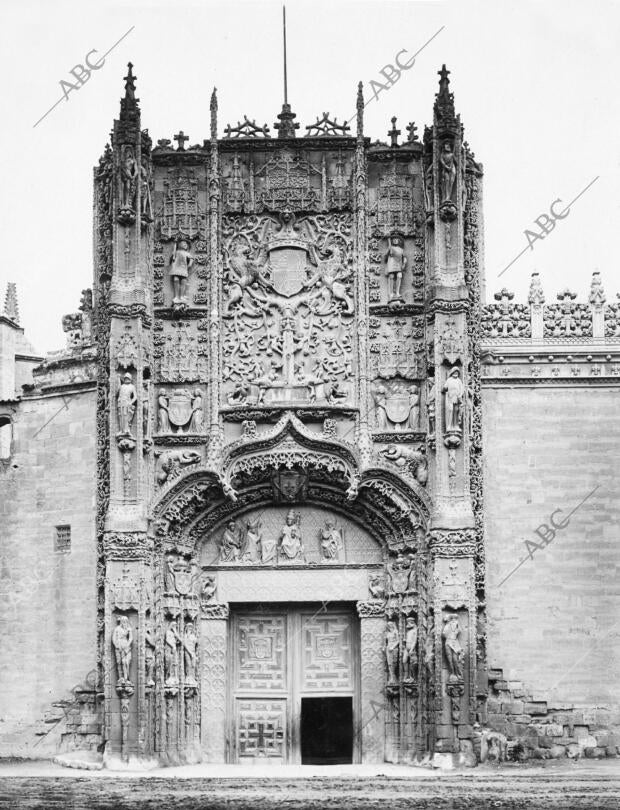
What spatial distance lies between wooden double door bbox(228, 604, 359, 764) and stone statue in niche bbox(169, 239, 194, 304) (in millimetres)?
5384

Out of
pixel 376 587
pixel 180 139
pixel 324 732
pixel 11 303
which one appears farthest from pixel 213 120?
pixel 11 303

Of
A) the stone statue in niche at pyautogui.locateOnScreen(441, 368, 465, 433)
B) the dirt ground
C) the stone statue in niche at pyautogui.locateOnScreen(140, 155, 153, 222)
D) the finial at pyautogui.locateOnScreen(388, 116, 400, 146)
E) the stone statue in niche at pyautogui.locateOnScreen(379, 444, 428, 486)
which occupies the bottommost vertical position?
the dirt ground

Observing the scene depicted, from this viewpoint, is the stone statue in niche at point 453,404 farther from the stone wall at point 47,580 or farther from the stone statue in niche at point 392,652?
the stone wall at point 47,580

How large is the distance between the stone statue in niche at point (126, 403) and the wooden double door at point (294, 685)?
371cm

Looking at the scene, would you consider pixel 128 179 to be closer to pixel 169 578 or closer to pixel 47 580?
pixel 169 578

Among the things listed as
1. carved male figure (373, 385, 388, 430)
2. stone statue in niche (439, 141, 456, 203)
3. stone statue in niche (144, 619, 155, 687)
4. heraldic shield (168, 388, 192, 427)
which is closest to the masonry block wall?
carved male figure (373, 385, 388, 430)

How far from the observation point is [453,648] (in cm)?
2491

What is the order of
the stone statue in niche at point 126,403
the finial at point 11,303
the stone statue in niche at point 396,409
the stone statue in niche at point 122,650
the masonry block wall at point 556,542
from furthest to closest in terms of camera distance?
the finial at point 11,303 → the stone statue in niche at point 396,409 → the masonry block wall at point 556,542 → the stone statue in niche at point 126,403 → the stone statue in niche at point 122,650

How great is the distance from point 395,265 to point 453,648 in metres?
6.45

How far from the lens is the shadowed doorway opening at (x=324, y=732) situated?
2641 cm

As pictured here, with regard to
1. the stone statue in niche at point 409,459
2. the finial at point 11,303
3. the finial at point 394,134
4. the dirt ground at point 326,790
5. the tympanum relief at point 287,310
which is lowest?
the dirt ground at point 326,790

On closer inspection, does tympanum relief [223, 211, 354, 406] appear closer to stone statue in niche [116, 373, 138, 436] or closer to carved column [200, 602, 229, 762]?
stone statue in niche [116, 373, 138, 436]

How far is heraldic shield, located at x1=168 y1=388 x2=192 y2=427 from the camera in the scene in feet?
86.8

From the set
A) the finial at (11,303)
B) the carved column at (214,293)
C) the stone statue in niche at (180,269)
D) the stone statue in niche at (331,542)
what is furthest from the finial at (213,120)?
the finial at (11,303)
